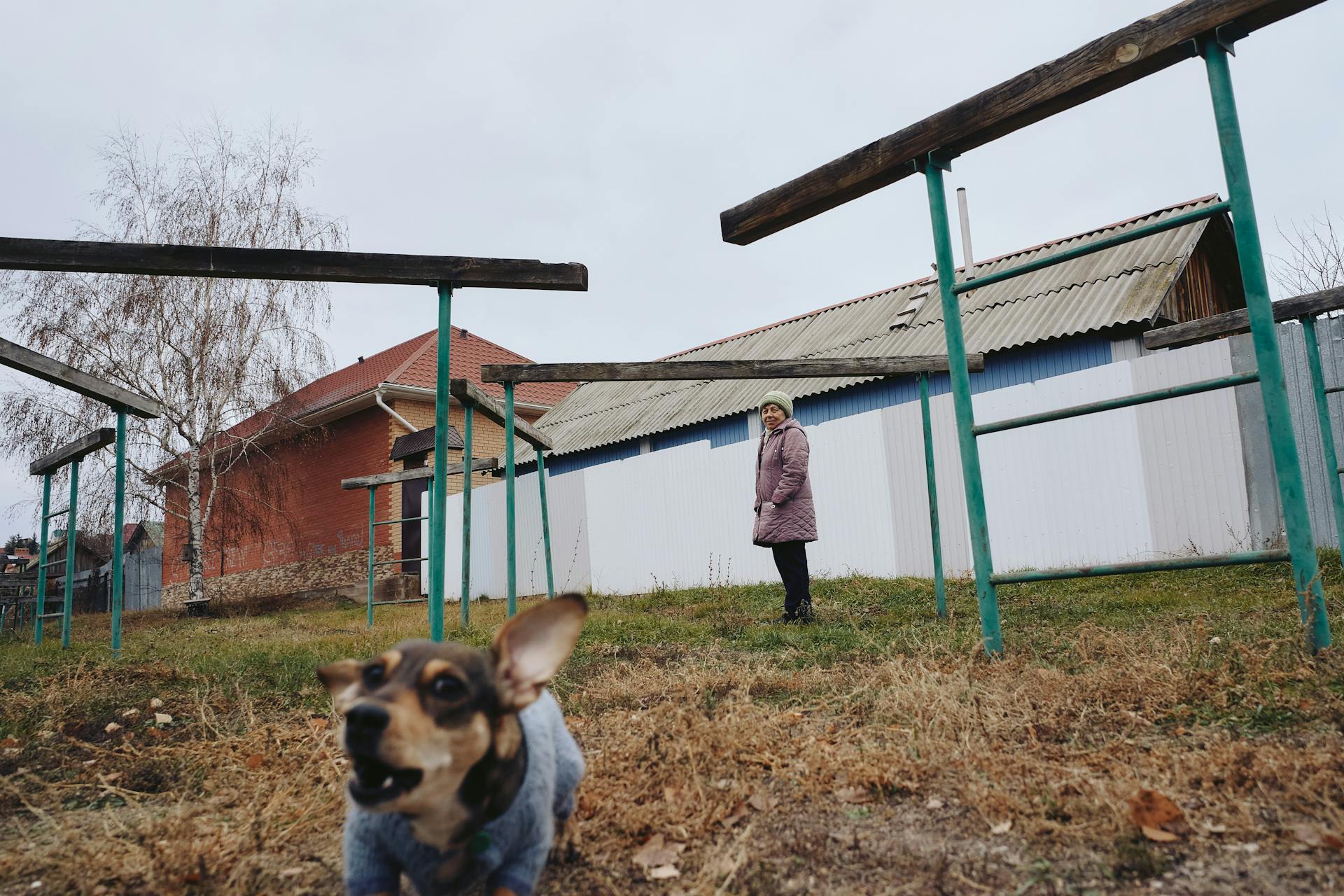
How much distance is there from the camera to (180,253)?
3561mm

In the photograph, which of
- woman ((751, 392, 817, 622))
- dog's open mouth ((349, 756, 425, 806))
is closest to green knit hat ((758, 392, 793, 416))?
woman ((751, 392, 817, 622))

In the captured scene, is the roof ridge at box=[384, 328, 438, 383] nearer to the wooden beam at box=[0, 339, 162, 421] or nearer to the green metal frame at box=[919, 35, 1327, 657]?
the wooden beam at box=[0, 339, 162, 421]

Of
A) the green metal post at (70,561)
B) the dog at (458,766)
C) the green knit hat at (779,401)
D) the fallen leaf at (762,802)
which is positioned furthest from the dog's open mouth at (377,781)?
the green metal post at (70,561)

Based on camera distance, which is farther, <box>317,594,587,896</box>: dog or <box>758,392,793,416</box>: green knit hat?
<box>758,392,793,416</box>: green knit hat

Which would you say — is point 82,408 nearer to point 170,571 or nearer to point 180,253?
point 170,571

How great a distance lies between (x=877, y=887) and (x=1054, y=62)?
2993mm

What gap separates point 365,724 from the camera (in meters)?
1.22

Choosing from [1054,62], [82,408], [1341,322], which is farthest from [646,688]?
[82,408]

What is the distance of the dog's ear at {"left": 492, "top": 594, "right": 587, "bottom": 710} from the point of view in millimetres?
1462

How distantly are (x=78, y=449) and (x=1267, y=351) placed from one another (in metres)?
8.10

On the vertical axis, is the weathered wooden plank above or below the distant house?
below

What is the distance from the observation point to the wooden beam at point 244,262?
3.54m

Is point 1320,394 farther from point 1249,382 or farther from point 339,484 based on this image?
point 339,484

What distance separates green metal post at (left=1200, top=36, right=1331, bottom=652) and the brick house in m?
13.8
